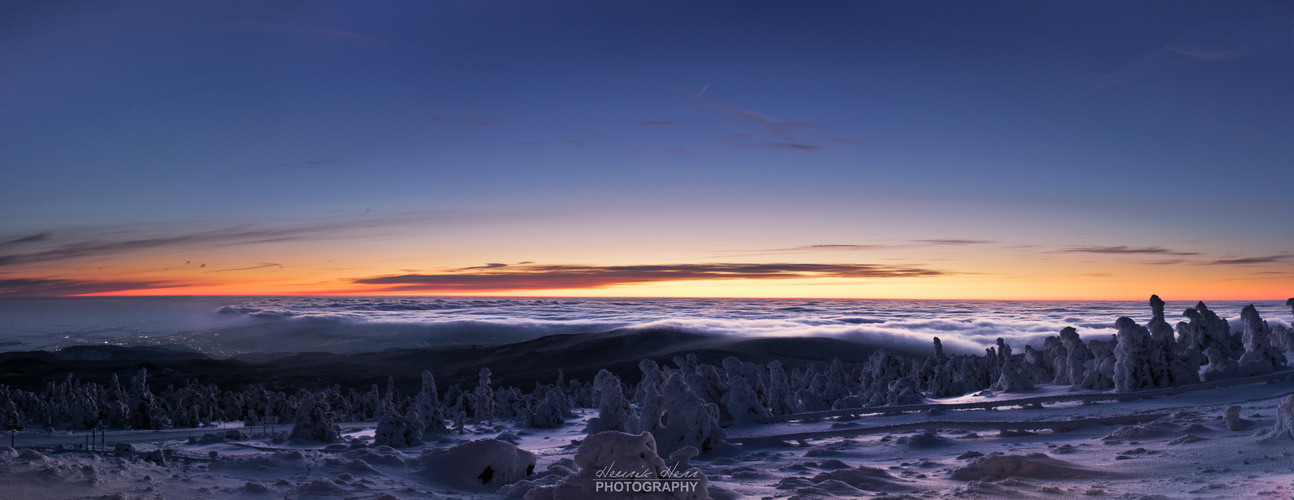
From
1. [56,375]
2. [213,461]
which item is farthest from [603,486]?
[56,375]

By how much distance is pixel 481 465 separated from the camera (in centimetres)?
1673

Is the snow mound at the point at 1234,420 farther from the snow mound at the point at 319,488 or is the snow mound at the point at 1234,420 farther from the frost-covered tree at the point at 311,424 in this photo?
the frost-covered tree at the point at 311,424

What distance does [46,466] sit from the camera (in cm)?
1380

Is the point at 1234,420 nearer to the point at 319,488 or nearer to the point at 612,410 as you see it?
the point at 319,488

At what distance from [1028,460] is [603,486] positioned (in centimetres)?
903

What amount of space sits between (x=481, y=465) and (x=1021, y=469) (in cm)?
1192

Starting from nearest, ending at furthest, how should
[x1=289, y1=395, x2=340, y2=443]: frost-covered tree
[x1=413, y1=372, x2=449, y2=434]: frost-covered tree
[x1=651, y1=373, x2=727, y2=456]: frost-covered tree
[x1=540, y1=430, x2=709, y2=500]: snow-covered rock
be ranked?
[x1=540, y1=430, x2=709, y2=500]: snow-covered rock → [x1=651, y1=373, x2=727, y2=456]: frost-covered tree → [x1=289, y1=395, x2=340, y2=443]: frost-covered tree → [x1=413, y1=372, x2=449, y2=434]: frost-covered tree

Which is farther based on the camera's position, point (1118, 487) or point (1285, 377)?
point (1285, 377)

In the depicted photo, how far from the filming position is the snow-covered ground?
1175 centimetres

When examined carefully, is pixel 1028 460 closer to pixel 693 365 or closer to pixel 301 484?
pixel 301 484

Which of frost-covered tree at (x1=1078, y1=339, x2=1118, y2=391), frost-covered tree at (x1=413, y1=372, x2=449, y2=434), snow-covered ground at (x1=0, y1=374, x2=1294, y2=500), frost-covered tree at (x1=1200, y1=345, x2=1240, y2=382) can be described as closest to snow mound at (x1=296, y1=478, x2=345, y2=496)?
snow-covered ground at (x1=0, y1=374, x2=1294, y2=500)

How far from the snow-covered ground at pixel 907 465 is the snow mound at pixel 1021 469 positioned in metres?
0.03

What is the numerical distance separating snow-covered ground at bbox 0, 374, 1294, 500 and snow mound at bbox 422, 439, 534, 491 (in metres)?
0.12

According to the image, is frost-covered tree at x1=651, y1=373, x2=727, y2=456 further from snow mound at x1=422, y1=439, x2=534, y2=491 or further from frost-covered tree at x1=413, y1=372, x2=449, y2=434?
frost-covered tree at x1=413, y1=372, x2=449, y2=434
